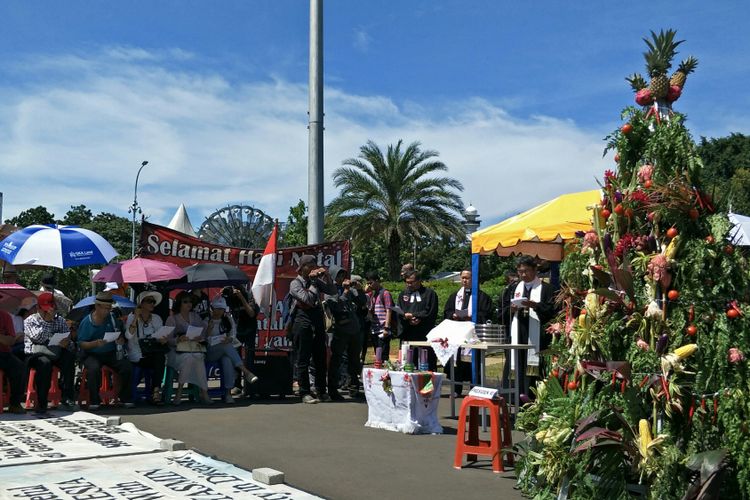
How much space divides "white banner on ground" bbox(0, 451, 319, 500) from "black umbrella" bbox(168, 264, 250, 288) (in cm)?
481

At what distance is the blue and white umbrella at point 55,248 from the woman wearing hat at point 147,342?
1.33 meters

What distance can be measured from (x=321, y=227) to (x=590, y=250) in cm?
895

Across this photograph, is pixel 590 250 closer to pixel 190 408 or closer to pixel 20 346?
pixel 190 408

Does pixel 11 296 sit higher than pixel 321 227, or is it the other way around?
pixel 321 227

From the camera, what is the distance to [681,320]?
17.4 ft

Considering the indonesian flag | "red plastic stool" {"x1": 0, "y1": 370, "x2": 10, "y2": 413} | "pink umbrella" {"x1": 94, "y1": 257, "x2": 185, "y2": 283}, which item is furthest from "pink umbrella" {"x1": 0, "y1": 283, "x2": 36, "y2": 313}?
the indonesian flag

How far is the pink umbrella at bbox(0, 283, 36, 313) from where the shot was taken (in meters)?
12.1

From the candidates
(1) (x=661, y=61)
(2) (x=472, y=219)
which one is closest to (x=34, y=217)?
(2) (x=472, y=219)

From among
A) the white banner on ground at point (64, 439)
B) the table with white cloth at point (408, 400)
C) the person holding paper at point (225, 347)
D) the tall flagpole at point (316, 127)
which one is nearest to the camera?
the white banner on ground at point (64, 439)

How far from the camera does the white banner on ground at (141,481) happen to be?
617 centimetres

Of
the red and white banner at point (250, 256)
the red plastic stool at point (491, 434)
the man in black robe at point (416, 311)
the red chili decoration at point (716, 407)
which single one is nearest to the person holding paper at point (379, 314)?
the man in black robe at point (416, 311)

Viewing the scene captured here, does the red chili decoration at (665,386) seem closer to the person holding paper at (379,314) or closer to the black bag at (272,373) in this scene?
the black bag at (272,373)

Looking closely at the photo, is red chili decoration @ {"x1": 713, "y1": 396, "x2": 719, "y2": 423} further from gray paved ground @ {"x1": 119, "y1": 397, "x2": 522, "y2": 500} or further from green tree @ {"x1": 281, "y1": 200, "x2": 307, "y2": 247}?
green tree @ {"x1": 281, "y1": 200, "x2": 307, "y2": 247}

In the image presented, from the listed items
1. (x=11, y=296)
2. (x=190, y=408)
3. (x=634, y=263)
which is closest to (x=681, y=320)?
(x=634, y=263)
